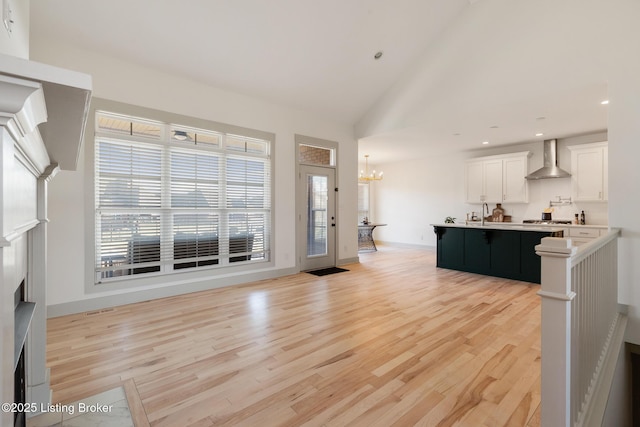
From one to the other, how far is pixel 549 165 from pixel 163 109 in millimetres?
7556

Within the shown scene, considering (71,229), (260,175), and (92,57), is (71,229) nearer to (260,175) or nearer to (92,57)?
(92,57)

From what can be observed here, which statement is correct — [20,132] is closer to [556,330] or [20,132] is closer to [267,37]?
[556,330]

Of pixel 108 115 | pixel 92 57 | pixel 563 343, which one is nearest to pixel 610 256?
pixel 563 343

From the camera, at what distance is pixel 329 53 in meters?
4.54

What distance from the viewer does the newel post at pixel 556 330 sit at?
51.7 inches

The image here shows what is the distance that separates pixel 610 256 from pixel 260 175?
15.1ft

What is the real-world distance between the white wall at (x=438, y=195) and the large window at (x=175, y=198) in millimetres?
5559

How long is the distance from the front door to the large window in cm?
75

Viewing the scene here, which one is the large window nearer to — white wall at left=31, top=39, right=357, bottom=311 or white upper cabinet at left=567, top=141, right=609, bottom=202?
white wall at left=31, top=39, right=357, bottom=311

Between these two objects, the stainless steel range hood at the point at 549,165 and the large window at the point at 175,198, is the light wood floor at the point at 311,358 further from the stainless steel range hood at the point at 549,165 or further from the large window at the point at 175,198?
the stainless steel range hood at the point at 549,165

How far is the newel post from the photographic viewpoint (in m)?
1.31

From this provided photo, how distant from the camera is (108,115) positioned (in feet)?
12.3

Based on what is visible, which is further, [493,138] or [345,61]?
[493,138]

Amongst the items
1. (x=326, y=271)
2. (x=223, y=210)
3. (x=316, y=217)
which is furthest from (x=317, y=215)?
(x=223, y=210)
